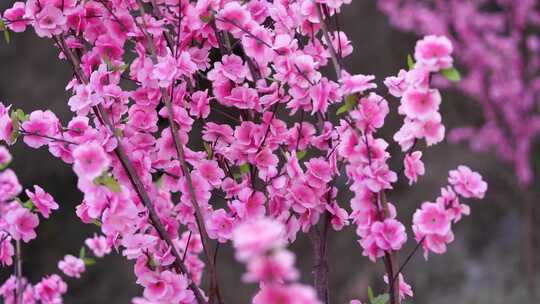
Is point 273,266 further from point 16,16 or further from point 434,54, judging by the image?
point 16,16

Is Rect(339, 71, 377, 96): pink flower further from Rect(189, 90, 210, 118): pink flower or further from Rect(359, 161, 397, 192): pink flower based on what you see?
Rect(189, 90, 210, 118): pink flower

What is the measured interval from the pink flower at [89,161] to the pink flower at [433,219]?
0.52 m

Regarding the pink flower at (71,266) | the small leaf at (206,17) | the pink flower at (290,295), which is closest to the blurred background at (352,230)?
the pink flower at (71,266)

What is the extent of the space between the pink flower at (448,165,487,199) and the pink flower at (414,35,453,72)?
212mm

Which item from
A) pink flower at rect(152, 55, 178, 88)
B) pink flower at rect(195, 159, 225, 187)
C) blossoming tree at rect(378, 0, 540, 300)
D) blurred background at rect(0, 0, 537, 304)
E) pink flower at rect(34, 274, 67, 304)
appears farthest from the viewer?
blossoming tree at rect(378, 0, 540, 300)

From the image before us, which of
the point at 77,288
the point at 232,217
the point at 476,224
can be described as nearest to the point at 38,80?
the point at 77,288

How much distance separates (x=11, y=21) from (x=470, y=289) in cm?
412

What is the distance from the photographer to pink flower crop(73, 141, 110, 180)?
0.95 meters

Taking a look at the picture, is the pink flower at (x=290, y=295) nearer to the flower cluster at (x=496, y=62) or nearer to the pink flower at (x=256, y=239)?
the pink flower at (x=256, y=239)

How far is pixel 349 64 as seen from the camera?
510 cm

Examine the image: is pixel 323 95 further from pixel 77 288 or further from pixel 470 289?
pixel 470 289

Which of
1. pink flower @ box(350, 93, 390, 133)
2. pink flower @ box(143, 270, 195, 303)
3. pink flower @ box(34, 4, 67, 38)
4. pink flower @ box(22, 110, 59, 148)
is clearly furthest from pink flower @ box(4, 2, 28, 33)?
pink flower @ box(350, 93, 390, 133)

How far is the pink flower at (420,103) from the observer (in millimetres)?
1010

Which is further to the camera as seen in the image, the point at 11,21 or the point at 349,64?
the point at 349,64
